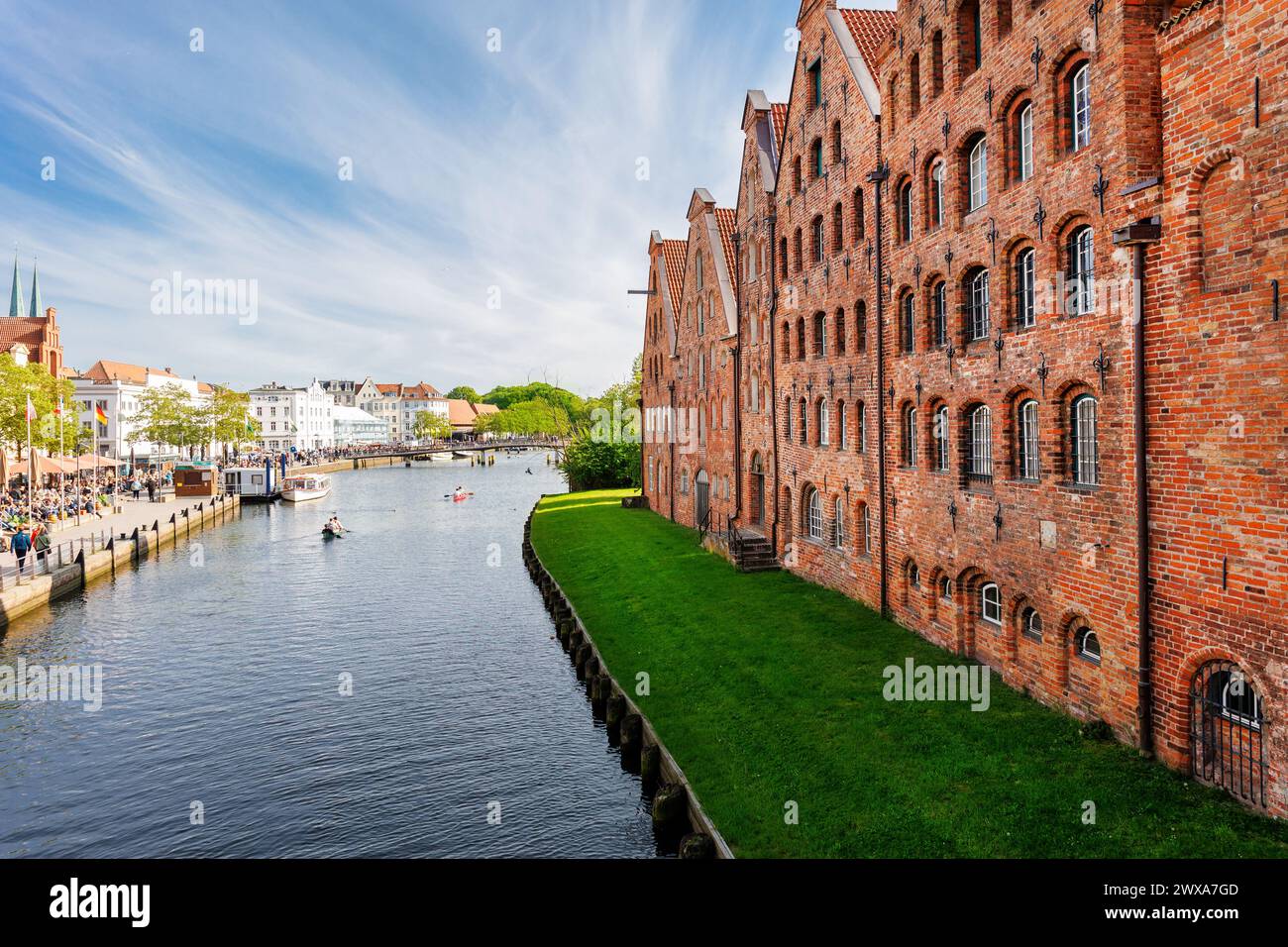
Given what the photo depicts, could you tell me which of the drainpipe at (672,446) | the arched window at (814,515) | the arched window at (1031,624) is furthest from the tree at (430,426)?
the arched window at (1031,624)

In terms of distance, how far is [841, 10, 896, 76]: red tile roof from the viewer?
21250 mm

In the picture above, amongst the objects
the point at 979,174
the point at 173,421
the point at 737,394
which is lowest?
the point at 737,394

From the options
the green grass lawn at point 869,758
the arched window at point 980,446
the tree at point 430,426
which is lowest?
the green grass lawn at point 869,758

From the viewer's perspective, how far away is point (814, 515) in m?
24.9

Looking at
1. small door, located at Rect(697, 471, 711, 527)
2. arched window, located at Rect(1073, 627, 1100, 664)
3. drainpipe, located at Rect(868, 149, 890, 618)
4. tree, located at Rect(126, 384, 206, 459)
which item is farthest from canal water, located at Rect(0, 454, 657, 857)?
tree, located at Rect(126, 384, 206, 459)

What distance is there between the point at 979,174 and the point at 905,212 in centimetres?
314

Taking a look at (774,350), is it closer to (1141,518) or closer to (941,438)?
(941,438)

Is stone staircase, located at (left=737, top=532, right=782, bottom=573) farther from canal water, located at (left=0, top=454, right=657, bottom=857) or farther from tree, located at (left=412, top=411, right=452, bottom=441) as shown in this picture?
tree, located at (left=412, top=411, right=452, bottom=441)

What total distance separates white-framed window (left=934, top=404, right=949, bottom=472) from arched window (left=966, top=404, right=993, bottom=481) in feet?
3.01

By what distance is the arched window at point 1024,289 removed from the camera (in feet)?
45.7

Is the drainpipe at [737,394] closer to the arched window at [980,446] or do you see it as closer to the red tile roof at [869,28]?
the red tile roof at [869,28]

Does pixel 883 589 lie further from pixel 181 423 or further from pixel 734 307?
pixel 181 423

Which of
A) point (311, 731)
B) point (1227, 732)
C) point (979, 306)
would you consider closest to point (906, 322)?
point (979, 306)

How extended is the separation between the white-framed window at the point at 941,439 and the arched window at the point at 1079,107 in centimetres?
575
